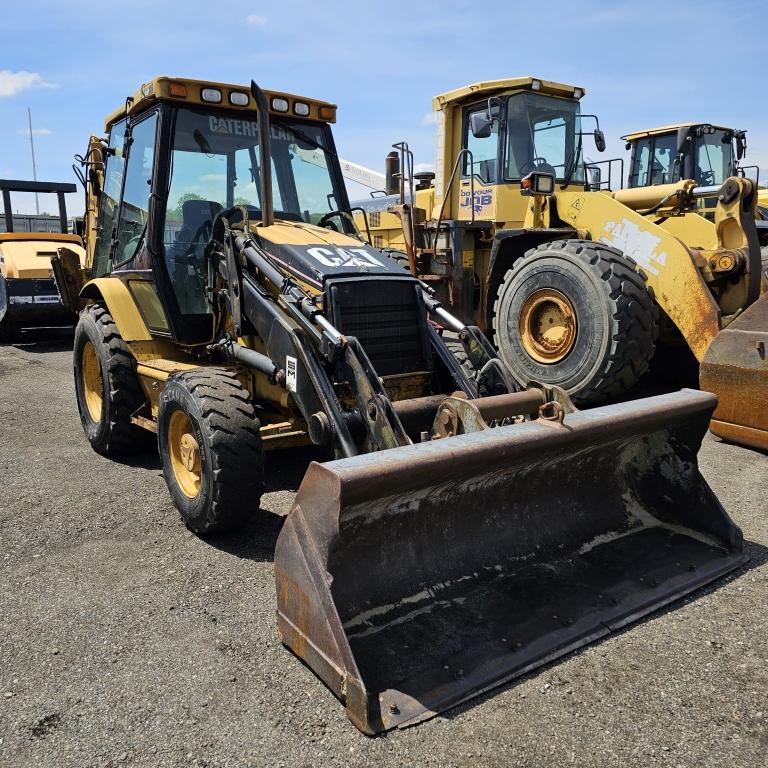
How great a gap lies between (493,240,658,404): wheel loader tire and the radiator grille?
7.25 feet

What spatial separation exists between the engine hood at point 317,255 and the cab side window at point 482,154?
4.17m

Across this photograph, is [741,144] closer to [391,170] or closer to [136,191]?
[391,170]

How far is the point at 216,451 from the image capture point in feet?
12.1

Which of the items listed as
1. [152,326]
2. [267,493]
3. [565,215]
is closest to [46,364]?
[152,326]

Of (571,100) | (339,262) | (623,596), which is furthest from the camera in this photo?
(571,100)

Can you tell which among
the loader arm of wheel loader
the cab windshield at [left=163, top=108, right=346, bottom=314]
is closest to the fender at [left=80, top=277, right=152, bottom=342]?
the cab windshield at [left=163, top=108, right=346, bottom=314]

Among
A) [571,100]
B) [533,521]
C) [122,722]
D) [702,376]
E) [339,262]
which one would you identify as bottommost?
[122,722]

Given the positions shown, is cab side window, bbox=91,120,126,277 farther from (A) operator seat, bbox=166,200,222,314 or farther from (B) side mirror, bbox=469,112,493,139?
(B) side mirror, bbox=469,112,493,139

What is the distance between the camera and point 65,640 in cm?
306

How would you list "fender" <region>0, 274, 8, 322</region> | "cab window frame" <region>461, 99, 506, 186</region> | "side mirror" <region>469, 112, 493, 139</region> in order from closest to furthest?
"side mirror" <region>469, 112, 493, 139</region> → "cab window frame" <region>461, 99, 506, 186</region> → "fender" <region>0, 274, 8, 322</region>

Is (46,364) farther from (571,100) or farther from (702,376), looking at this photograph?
(702,376)

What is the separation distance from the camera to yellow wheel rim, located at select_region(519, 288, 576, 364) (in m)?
6.34

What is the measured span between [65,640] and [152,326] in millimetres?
2672

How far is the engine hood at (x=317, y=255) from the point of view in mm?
4184
